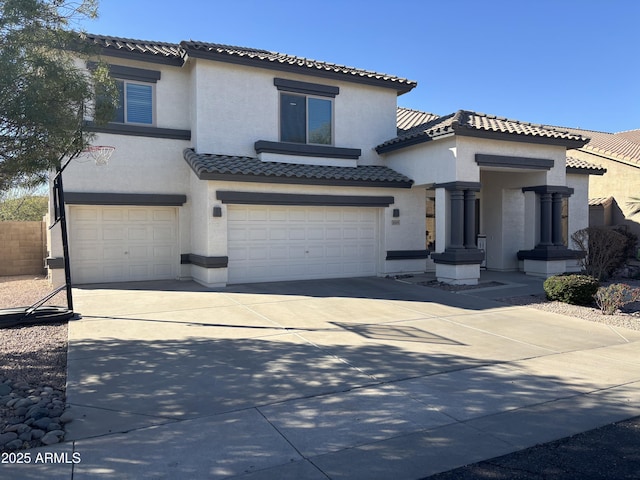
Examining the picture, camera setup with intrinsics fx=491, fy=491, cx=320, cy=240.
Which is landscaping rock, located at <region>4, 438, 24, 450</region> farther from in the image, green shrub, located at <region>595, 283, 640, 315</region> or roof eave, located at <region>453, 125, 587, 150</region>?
roof eave, located at <region>453, 125, 587, 150</region>

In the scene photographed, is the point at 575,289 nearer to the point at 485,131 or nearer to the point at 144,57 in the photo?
the point at 485,131

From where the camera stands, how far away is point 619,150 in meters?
24.3

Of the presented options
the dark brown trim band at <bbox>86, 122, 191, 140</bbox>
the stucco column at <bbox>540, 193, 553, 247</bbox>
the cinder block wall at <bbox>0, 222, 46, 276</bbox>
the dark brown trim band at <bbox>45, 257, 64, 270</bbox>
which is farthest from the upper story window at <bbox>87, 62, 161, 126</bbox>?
the stucco column at <bbox>540, 193, 553, 247</bbox>

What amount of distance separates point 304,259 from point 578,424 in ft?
35.4

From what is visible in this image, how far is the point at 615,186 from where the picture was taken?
75.7 ft

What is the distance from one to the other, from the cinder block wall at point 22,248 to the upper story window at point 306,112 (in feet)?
30.2

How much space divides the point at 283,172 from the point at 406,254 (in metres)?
5.01

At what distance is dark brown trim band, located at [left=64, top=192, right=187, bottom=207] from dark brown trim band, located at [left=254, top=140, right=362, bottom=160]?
2.89 m

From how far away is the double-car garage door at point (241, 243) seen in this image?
14.2 meters

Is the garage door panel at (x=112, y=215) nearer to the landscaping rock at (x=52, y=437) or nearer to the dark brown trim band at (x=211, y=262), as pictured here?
the dark brown trim band at (x=211, y=262)

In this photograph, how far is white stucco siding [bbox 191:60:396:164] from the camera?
14523 millimetres

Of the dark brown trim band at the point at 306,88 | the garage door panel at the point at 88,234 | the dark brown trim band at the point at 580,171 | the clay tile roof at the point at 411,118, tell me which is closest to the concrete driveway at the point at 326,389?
the garage door panel at the point at 88,234

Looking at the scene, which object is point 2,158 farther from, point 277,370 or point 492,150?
point 492,150

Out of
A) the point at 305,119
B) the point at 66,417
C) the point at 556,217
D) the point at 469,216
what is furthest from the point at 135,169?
the point at 556,217
